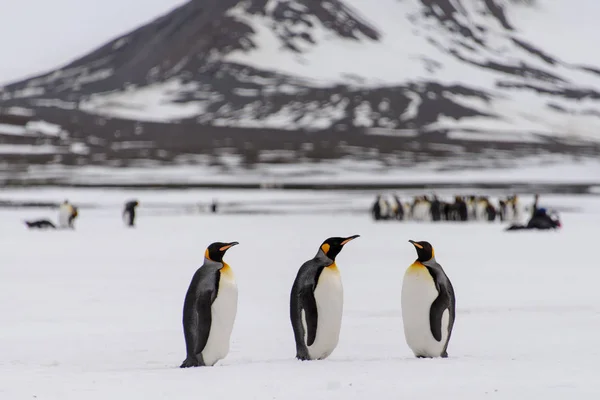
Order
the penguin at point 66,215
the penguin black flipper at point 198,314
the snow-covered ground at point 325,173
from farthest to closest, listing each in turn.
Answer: the snow-covered ground at point 325,173 → the penguin at point 66,215 → the penguin black flipper at point 198,314

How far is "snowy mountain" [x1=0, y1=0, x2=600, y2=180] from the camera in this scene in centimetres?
10006

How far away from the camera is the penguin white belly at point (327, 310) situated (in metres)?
6.48

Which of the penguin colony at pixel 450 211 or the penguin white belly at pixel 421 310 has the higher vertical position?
the penguin colony at pixel 450 211

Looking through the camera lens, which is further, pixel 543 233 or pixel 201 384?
pixel 543 233

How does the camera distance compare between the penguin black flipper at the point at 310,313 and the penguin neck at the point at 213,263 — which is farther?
the penguin black flipper at the point at 310,313

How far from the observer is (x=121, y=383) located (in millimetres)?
5613

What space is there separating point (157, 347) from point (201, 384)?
7.04 ft

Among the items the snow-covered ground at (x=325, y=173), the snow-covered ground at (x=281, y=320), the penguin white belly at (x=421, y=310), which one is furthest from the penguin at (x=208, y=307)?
the snow-covered ground at (x=325, y=173)

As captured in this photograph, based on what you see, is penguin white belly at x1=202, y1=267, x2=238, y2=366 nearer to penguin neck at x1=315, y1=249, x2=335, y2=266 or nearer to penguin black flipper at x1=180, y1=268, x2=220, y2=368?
penguin black flipper at x1=180, y1=268, x2=220, y2=368

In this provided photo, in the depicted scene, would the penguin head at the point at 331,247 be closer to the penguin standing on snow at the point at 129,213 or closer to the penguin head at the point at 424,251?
the penguin head at the point at 424,251

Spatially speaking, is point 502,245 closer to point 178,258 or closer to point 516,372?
point 178,258

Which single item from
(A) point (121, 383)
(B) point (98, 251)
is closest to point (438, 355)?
(A) point (121, 383)

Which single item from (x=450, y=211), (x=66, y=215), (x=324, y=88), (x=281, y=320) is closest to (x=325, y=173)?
(x=450, y=211)

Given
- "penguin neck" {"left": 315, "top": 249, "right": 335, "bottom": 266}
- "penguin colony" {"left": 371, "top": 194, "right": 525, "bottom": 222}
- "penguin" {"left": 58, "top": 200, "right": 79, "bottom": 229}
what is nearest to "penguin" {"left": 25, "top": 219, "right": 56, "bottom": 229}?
"penguin" {"left": 58, "top": 200, "right": 79, "bottom": 229}
